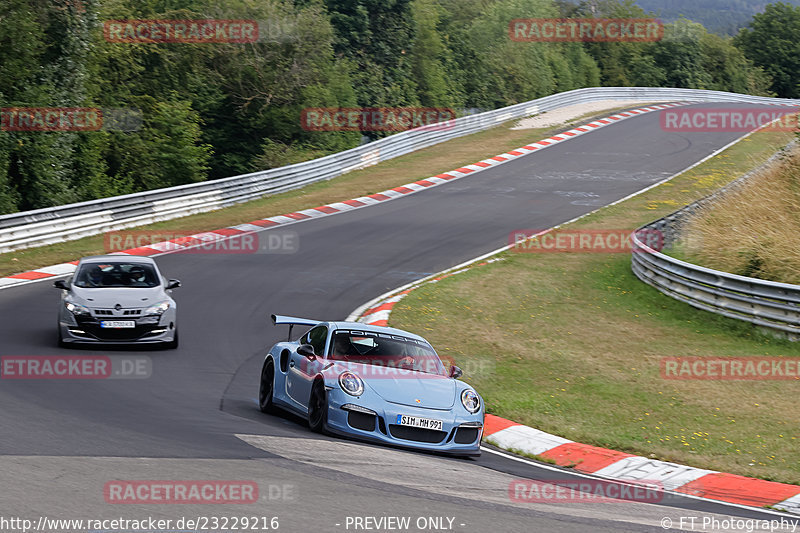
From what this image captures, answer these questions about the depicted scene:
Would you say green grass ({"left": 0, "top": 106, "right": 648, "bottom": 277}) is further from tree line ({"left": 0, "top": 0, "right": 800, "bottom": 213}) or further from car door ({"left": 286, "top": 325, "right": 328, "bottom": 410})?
car door ({"left": 286, "top": 325, "right": 328, "bottom": 410})

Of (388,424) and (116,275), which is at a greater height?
(116,275)

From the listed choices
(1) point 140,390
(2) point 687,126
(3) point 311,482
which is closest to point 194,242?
(1) point 140,390

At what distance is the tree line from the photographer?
3166 centimetres

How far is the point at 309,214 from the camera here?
2864cm

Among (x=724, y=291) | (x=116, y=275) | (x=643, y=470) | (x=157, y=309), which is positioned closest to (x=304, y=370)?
(x=643, y=470)

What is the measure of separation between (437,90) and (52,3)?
31.8 meters

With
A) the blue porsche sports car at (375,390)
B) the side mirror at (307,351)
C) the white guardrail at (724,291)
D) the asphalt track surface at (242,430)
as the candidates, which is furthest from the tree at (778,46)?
the side mirror at (307,351)

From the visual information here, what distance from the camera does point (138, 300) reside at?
14648mm

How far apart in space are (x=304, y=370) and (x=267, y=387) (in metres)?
0.98

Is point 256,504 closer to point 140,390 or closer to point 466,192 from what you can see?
point 140,390

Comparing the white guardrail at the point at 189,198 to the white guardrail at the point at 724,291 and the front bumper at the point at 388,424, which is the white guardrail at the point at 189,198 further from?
the front bumper at the point at 388,424

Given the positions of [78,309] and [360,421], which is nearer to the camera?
[360,421]

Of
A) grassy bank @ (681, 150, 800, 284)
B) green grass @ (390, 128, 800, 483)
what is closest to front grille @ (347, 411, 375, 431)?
green grass @ (390, 128, 800, 483)

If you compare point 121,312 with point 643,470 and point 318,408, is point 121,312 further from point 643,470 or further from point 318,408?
point 643,470
